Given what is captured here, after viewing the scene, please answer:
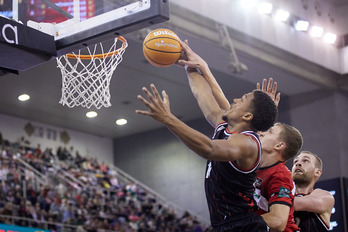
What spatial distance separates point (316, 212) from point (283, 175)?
67cm

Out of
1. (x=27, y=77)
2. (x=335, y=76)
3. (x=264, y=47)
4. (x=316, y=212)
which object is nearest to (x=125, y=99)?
(x=27, y=77)

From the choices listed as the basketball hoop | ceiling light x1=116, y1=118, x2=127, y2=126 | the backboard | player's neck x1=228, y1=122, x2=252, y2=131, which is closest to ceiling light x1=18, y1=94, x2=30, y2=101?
ceiling light x1=116, y1=118, x2=127, y2=126

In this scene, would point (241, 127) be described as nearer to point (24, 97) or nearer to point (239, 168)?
point (239, 168)

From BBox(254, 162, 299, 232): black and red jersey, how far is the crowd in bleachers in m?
10.3

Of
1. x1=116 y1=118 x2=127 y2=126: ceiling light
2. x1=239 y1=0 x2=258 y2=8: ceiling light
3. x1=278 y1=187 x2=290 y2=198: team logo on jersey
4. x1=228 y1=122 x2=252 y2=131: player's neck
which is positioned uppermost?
x1=239 y1=0 x2=258 y2=8: ceiling light

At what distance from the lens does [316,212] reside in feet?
15.1

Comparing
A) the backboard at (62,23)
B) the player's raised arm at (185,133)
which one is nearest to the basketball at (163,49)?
the backboard at (62,23)

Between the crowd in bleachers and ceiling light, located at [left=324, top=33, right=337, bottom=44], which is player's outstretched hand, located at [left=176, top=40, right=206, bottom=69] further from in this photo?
ceiling light, located at [left=324, top=33, right=337, bottom=44]

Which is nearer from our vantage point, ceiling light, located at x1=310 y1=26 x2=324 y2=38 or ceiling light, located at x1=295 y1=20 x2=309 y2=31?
ceiling light, located at x1=295 y1=20 x2=309 y2=31

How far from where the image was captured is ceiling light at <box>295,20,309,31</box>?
16.3m

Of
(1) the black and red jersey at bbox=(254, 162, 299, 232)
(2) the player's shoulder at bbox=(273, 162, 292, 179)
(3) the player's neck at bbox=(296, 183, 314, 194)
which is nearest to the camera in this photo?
(1) the black and red jersey at bbox=(254, 162, 299, 232)

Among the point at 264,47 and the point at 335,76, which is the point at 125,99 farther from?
the point at 335,76

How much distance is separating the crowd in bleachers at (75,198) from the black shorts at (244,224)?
1062cm

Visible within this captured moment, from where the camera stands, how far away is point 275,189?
406cm
